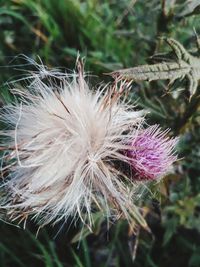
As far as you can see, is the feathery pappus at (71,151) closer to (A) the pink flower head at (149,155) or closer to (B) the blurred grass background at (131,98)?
(A) the pink flower head at (149,155)

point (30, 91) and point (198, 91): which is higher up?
point (30, 91)

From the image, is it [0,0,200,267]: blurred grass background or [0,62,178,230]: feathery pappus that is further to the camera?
[0,0,200,267]: blurred grass background

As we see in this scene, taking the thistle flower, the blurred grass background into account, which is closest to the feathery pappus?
the thistle flower

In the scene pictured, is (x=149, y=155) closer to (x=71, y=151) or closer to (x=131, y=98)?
(x=71, y=151)

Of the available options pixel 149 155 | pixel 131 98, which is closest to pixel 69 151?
pixel 149 155

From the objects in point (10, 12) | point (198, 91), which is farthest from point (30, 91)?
point (10, 12)

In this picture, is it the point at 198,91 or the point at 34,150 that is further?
the point at 198,91

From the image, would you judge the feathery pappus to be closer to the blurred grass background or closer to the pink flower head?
the pink flower head

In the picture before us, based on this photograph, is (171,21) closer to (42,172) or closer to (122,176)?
(122,176)
